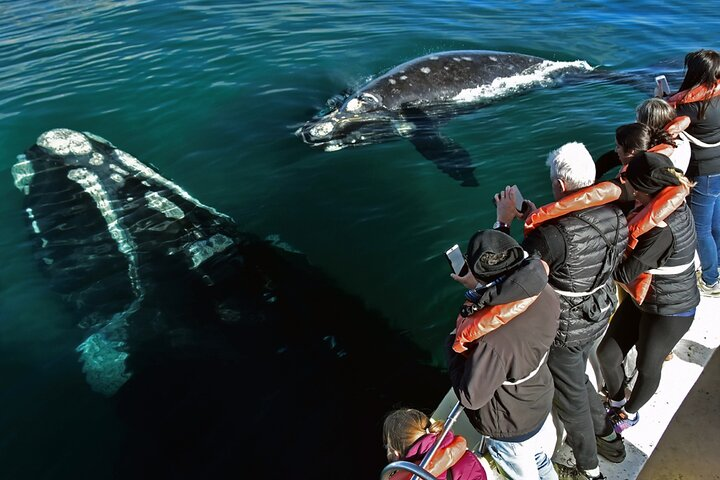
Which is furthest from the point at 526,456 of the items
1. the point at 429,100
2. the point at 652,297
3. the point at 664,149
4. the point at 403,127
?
the point at 429,100

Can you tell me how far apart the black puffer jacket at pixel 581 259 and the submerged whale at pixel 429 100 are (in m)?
5.68

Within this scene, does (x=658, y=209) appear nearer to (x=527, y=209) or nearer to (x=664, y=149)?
(x=664, y=149)

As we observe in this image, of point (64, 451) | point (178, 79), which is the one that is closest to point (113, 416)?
point (64, 451)

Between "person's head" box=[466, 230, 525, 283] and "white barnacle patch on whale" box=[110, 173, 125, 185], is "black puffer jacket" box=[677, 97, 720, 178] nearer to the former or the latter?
"person's head" box=[466, 230, 525, 283]

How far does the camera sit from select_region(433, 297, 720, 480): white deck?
13.6 feet

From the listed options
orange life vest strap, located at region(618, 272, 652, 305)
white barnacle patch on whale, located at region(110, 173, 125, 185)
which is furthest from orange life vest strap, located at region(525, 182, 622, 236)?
white barnacle patch on whale, located at region(110, 173, 125, 185)

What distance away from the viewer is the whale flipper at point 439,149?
946 centimetres

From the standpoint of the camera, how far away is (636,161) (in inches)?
150

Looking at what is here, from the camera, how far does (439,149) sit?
10195mm

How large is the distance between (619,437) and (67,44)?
17757mm

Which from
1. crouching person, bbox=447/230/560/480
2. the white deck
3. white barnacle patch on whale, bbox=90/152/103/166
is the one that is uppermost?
crouching person, bbox=447/230/560/480

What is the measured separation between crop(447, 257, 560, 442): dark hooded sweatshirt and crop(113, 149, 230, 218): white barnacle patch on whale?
6.44 meters

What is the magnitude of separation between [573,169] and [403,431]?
200 centimetres

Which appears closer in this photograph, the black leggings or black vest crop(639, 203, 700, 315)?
black vest crop(639, 203, 700, 315)
